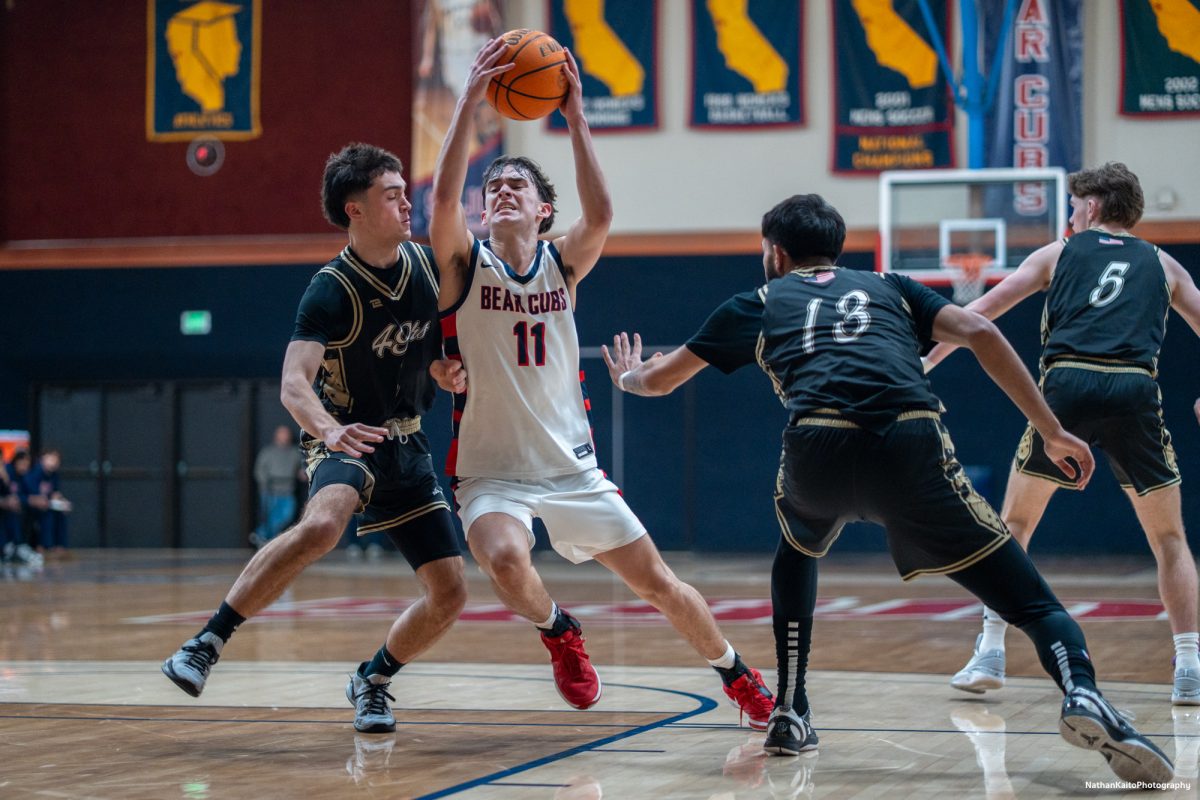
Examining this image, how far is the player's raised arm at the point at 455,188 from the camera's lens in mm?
4332

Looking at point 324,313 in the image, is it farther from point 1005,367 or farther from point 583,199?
point 1005,367

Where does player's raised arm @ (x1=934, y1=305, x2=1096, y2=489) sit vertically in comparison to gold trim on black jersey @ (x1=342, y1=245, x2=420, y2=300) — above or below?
below

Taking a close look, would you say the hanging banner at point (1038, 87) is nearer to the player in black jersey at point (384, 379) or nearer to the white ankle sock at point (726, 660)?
the player in black jersey at point (384, 379)

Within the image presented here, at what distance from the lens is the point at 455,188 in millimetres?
4367

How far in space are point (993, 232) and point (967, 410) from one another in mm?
4203

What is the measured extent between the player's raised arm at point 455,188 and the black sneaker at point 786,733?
1.68 metres

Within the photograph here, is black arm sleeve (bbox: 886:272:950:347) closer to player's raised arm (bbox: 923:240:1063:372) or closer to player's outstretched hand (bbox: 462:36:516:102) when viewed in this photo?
player's raised arm (bbox: 923:240:1063:372)

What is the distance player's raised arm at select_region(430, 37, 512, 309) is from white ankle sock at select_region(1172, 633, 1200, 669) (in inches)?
115

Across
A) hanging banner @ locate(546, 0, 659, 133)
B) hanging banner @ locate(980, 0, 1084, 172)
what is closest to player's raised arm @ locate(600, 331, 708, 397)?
hanging banner @ locate(980, 0, 1084, 172)

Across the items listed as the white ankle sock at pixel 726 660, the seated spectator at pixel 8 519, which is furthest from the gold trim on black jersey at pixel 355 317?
the seated spectator at pixel 8 519

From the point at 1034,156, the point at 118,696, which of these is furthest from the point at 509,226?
the point at 1034,156

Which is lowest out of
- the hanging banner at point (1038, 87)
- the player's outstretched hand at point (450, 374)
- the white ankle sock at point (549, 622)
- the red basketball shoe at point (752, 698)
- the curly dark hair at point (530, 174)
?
the red basketball shoe at point (752, 698)

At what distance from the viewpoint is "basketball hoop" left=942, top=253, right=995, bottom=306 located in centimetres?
1298

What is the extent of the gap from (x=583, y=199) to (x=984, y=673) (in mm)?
2353
